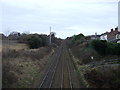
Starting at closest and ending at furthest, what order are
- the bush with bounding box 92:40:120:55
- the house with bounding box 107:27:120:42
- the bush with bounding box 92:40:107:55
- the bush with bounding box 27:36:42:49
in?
the bush with bounding box 92:40:120:55 < the bush with bounding box 92:40:107:55 < the house with bounding box 107:27:120:42 < the bush with bounding box 27:36:42:49

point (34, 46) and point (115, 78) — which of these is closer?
point (115, 78)

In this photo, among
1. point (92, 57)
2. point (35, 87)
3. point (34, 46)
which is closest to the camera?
point (35, 87)

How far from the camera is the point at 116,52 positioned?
38.2 meters

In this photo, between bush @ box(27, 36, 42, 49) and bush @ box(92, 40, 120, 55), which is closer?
bush @ box(92, 40, 120, 55)

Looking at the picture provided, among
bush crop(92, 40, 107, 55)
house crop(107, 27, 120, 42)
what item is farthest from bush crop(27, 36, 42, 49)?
→ bush crop(92, 40, 107, 55)

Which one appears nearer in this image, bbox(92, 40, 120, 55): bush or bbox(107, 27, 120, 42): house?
bbox(92, 40, 120, 55): bush

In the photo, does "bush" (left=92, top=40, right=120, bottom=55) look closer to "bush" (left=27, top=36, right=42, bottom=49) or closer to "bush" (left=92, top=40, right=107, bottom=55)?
"bush" (left=92, top=40, right=107, bottom=55)

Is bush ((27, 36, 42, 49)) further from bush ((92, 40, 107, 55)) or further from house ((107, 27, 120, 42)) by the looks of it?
bush ((92, 40, 107, 55))

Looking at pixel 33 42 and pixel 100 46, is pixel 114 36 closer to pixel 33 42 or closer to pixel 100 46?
pixel 33 42

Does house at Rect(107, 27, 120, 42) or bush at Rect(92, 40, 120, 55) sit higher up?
house at Rect(107, 27, 120, 42)

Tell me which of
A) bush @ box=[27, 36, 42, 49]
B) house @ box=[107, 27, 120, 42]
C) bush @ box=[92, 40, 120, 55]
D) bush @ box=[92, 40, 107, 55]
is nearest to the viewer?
bush @ box=[92, 40, 120, 55]

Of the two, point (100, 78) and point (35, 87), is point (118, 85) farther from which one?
point (35, 87)

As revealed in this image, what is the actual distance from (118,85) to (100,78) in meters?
2.04

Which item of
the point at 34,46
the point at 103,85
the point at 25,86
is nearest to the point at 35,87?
the point at 25,86
